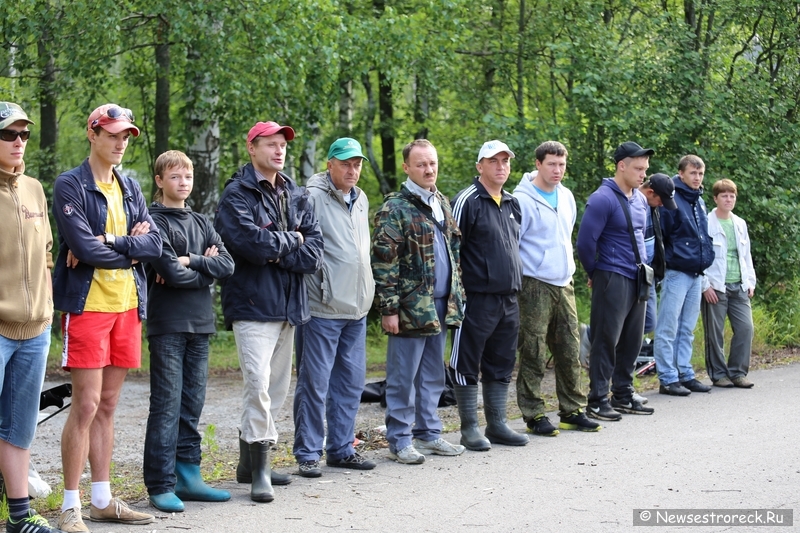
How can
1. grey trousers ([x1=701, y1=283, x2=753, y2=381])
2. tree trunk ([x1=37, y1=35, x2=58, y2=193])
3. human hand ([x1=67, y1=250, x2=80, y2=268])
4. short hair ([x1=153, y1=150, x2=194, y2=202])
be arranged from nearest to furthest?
human hand ([x1=67, y1=250, x2=80, y2=268]), short hair ([x1=153, y1=150, x2=194, y2=202]), grey trousers ([x1=701, y1=283, x2=753, y2=381]), tree trunk ([x1=37, y1=35, x2=58, y2=193])

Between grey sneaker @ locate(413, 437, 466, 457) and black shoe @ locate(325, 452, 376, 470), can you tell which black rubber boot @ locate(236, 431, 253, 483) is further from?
grey sneaker @ locate(413, 437, 466, 457)

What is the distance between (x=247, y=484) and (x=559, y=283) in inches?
125

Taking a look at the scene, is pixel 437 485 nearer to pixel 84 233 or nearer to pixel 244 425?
pixel 244 425

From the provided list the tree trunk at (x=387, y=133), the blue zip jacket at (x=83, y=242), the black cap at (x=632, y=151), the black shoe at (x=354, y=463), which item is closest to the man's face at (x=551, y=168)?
the black cap at (x=632, y=151)

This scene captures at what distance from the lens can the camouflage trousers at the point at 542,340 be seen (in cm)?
838

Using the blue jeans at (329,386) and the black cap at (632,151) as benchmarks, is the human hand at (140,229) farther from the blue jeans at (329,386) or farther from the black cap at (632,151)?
the black cap at (632,151)

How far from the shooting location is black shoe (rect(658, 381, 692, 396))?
1020cm

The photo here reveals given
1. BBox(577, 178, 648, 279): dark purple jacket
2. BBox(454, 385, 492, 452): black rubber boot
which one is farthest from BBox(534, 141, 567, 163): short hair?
BBox(454, 385, 492, 452): black rubber boot

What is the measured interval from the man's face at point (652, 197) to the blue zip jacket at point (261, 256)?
4.49 m

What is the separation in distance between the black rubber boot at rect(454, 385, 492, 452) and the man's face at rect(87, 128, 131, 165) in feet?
11.4

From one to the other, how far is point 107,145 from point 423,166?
2687mm

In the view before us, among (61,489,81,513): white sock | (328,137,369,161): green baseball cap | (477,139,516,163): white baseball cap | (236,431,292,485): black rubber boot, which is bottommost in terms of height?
(236,431,292,485): black rubber boot

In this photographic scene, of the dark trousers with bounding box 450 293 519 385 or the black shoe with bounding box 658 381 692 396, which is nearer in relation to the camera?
the dark trousers with bounding box 450 293 519 385

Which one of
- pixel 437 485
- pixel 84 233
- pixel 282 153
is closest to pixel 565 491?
pixel 437 485
